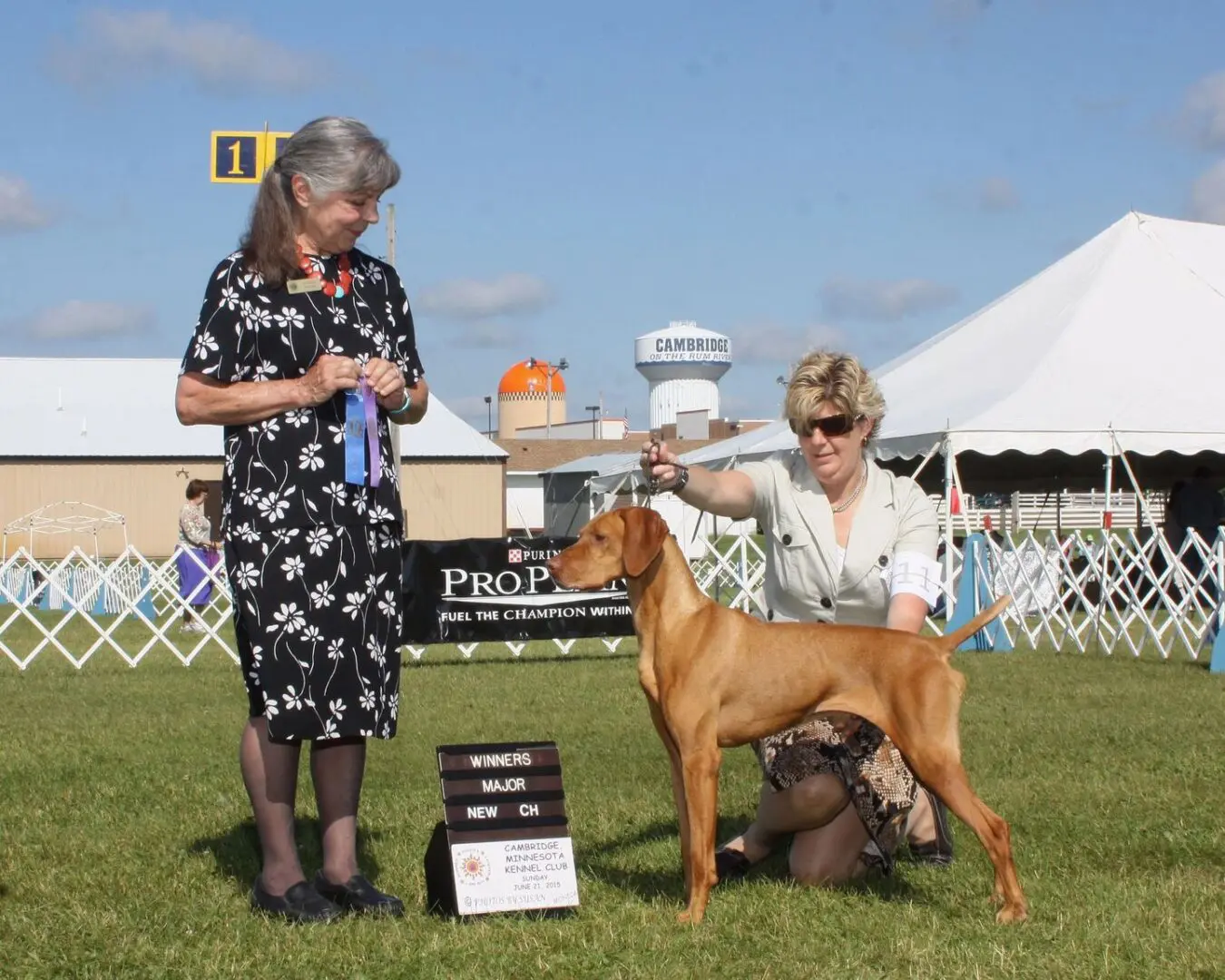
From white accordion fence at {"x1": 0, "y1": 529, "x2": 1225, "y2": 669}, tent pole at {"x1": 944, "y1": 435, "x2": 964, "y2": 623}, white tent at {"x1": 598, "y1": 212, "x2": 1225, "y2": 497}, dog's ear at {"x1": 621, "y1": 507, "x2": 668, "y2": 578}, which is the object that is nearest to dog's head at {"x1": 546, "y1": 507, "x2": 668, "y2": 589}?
dog's ear at {"x1": 621, "y1": 507, "x2": 668, "y2": 578}

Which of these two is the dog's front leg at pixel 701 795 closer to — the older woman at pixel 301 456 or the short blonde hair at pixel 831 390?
the older woman at pixel 301 456

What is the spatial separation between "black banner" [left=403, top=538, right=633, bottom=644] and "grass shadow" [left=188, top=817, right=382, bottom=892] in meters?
5.90

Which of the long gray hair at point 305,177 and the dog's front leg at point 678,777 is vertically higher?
the long gray hair at point 305,177

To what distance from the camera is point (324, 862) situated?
3979mm

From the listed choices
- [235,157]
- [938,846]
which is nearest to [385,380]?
[938,846]

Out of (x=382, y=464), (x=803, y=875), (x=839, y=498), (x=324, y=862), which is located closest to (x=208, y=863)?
(x=324, y=862)

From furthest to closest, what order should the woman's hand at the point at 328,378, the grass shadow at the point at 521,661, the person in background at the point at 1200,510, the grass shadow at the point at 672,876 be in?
the person in background at the point at 1200,510
the grass shadow at the point at 521,661
the grass shadow at the point at 672,876
the woman's hand at the point at 328,378

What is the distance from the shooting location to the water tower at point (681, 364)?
279ft

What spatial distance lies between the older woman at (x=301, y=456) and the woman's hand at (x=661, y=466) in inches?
28.8

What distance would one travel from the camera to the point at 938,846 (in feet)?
15.4

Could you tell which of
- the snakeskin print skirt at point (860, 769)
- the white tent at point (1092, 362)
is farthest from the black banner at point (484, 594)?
the snakeskin print skirt at point (860, 769)

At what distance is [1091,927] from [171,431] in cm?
3604

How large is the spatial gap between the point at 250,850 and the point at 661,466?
1990 millimetres

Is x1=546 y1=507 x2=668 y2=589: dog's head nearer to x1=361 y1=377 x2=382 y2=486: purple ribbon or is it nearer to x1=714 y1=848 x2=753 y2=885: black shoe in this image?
x1=361 y1=377 x2=382 y2=486: purple ribbon
